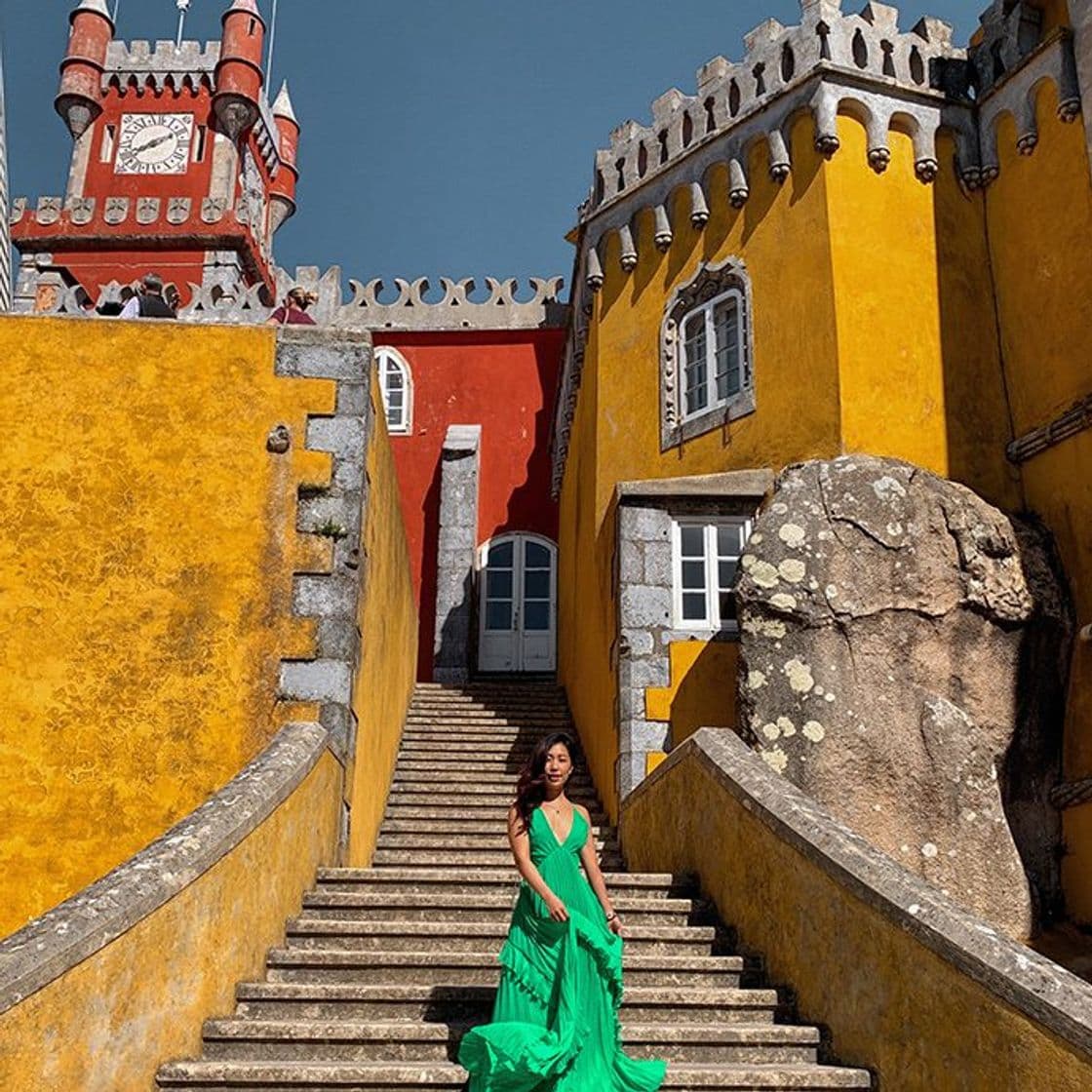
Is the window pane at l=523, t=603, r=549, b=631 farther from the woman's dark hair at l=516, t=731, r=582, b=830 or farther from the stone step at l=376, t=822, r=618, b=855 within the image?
the woman's dark hair at l=516, t=731, r=582, b=830

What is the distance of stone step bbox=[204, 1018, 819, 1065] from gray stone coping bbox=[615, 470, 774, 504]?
5691mm

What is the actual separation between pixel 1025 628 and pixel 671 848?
3565 millimetres

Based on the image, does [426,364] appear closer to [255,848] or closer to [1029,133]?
[1029,133]

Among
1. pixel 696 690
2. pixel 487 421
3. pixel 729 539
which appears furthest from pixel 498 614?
pixel 696 690

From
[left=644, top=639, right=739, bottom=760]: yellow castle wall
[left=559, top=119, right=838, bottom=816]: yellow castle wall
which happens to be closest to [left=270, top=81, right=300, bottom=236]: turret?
[left=559, top=119, right=838, bottom=816]: yellow castle wall

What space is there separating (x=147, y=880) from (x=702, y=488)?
6.71 meters

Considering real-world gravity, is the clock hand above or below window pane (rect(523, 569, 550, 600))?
above

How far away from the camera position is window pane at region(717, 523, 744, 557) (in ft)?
32.7

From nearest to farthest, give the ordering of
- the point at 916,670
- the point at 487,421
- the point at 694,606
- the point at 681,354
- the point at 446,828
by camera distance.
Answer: the point at 916,670, the point at 446,828, the point at 694,606, the point at 681,354, the point at 487,421

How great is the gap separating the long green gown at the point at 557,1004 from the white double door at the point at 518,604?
11.9m

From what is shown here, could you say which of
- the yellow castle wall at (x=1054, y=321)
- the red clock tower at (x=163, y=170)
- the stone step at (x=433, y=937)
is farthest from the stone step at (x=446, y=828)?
the red clock tower at (x=163, y=170)

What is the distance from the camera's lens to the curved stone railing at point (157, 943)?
348 cm

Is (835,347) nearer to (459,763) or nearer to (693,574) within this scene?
(693,574)

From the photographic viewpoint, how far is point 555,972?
168 inches
